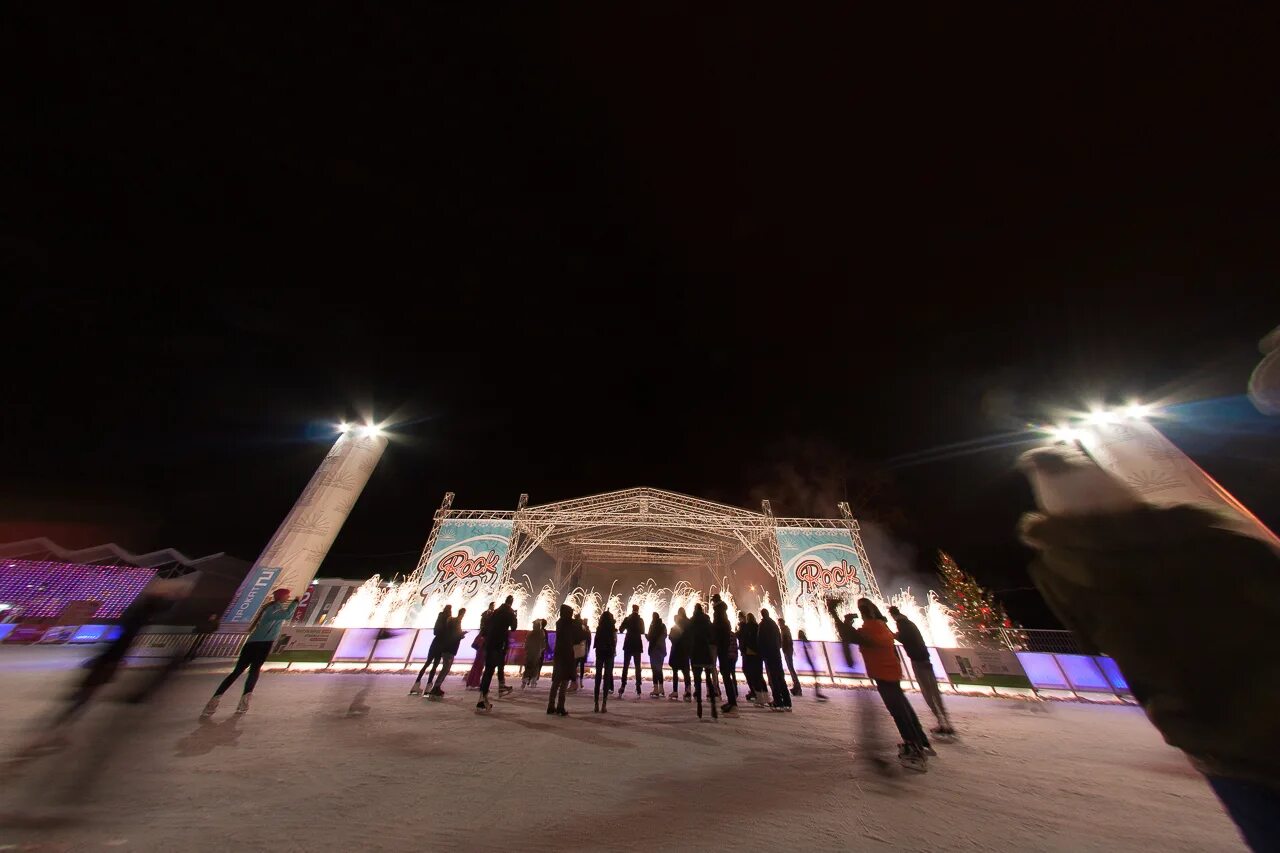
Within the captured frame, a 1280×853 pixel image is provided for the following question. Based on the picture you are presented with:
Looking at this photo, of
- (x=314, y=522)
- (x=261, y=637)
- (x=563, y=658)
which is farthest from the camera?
(x=314, y=522)

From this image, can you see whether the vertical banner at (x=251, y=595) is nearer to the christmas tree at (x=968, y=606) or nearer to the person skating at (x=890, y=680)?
the person skating at (x=890, y=680)

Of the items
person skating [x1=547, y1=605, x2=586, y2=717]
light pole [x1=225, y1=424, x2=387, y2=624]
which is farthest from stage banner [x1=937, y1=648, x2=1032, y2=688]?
light pole [x1=225, y1=424, x2=387, y2=624]

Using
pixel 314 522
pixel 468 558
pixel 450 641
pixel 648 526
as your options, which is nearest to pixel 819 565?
pixel 648 526

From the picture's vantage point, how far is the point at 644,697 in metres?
7.82

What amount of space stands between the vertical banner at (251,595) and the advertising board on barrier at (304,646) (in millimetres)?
5377

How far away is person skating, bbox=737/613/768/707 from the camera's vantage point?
23.4 ft

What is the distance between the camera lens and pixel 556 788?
9.36 ft

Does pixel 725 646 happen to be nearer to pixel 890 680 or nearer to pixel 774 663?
pixel 774 663

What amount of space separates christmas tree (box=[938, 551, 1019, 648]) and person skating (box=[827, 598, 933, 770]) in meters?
27.7

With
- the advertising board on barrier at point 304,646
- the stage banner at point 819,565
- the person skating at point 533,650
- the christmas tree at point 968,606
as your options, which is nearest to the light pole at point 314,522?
the advertising board on barrier at point 304,646

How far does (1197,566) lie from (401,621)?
1714cm

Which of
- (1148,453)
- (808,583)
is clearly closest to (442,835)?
(808,583)

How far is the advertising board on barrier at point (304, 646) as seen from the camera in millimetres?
10375

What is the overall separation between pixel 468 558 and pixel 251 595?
7138mm
